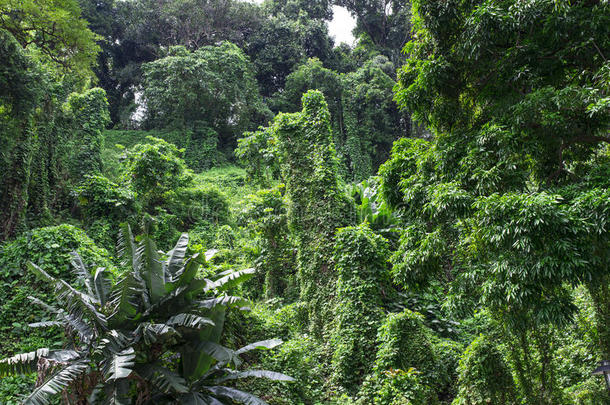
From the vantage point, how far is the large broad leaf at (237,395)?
466 cm

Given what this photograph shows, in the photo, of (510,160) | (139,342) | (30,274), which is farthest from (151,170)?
(510,160)

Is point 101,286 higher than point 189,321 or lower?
higher

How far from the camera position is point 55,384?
365 centimetres

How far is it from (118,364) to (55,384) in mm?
556

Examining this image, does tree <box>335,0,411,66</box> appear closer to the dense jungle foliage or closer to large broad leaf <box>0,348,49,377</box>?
the dense jungle foliage

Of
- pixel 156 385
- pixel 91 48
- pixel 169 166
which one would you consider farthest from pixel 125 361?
pixel 91 48

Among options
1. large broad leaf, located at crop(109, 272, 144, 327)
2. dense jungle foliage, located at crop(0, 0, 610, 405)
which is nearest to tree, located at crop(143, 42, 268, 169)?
dense jungle foliage, located at crop(0, 0, 610, 405)

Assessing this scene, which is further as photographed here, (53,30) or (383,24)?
(383,24)

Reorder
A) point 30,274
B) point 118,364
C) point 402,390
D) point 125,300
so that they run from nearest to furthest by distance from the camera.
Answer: point 118,364 < point 125,300 < point 402,390 < point 30,274

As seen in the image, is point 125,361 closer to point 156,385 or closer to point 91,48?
point 156,385

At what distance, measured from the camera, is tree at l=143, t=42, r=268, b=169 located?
62.7 feet

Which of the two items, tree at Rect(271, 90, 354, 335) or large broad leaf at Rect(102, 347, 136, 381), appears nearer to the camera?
large broad leaf at Rect(102, 347, 136, 381)

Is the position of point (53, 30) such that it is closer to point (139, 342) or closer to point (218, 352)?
point (139, 342)

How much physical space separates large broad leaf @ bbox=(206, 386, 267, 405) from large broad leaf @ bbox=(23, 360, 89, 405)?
5.07ft
